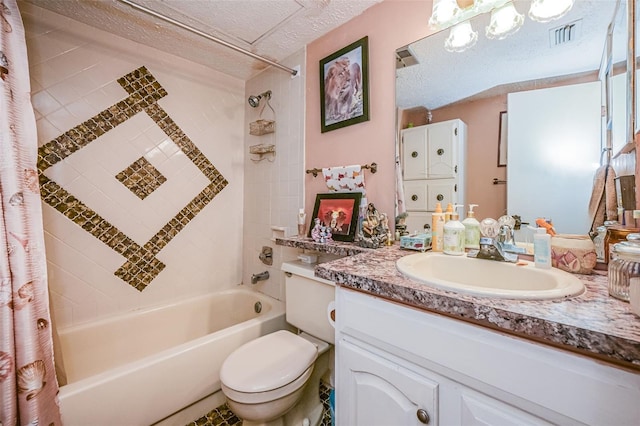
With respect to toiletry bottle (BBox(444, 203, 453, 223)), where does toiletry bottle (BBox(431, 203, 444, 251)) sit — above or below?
below

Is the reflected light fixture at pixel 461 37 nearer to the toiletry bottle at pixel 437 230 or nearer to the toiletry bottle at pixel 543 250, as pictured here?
the toiletry bottle at pixel 437 230

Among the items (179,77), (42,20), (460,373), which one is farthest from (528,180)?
(42,20)

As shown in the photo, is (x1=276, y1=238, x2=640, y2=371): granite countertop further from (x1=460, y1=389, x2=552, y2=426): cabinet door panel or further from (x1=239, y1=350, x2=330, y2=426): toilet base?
(x1=239, y1=350, x2=330, y2=426): toilet base

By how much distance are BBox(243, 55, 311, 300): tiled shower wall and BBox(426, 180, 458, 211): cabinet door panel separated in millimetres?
848

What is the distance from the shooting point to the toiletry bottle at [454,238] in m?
0.96

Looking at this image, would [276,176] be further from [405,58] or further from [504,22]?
[504,22]

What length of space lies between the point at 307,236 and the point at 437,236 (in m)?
0.83

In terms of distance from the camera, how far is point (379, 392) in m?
0.73

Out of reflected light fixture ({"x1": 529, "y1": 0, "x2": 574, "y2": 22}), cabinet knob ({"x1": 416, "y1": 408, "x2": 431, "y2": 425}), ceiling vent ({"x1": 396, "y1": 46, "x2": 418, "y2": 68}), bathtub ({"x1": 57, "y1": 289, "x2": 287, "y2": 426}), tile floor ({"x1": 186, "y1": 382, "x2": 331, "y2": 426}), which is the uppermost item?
ceiling vent ({"x1": 396, "y1": 46, "x2": 418, "y2": 68})

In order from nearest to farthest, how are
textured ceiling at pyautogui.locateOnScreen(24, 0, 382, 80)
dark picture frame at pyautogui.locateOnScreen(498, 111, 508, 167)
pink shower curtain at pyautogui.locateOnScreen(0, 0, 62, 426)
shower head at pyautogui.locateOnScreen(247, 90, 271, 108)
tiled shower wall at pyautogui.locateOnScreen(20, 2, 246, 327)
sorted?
1. pink shower curtain at pyautogui.locateOnScreen(0, 0, 62, 426)
2. dark picture frame at pyautogui.locateOnScreen(498, 111, 508, 167)
3. textured ceiling at pyautogui.locateOnScreen(24, 0, 382, 80)
4. tiled shower wall at pyautogui.locateOnScreen(20, 2, 246, 327)
5. shower head at pyautogui.locateOnScreen(247, 90, 271, 108)

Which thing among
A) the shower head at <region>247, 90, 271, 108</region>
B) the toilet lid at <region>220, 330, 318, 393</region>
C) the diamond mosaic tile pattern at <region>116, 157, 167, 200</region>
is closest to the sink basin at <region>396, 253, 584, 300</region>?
the toilet lid at <region>220, 330, 318, 393</region>

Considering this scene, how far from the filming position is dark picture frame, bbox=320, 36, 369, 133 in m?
1.42

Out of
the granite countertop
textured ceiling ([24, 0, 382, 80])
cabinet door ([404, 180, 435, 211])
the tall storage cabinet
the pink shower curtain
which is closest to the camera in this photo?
the granite countertop

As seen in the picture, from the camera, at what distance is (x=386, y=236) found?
1.23 metres
